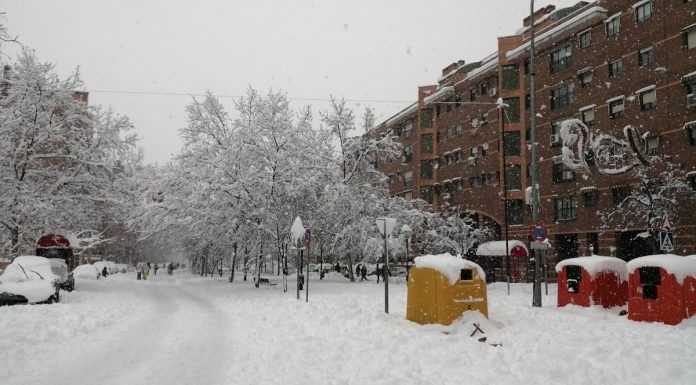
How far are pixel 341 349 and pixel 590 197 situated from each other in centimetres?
2868

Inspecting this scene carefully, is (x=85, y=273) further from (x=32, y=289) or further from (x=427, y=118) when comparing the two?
(x=427, y=118)

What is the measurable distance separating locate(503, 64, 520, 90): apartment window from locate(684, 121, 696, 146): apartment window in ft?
44.9

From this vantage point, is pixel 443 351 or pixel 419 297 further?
pixel 419 297

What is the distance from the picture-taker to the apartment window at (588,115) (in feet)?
109

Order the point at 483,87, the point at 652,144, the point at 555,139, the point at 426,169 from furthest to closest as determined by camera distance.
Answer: the point at 426,169 → the point at 483,87 → the point at 555,139 → the point at 652,144

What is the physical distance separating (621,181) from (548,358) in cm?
2667

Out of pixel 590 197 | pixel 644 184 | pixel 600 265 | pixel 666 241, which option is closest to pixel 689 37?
pixel 644 184

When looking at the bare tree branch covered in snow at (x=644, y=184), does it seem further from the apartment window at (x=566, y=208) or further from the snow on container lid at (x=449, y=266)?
the snow on container lid at (x=449, y=266)

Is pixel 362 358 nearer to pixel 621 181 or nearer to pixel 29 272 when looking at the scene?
pixel 29 272

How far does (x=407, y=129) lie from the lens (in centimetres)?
5575

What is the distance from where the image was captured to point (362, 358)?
837 cm

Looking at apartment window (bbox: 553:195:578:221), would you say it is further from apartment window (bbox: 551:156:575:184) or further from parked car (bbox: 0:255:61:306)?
parked car (bbox: 0:255:61:306)

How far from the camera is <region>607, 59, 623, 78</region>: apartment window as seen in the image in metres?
31.4

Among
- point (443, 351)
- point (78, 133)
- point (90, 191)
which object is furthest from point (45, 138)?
point (443, 351)
